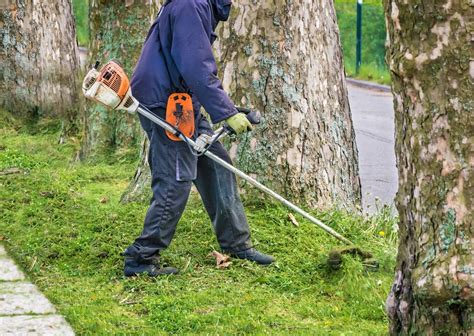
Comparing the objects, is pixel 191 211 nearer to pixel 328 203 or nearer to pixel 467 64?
pixel 328 203

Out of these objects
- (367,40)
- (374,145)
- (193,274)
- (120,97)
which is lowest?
(374,145)

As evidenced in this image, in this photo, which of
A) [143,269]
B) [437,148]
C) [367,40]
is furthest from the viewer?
[367,40]

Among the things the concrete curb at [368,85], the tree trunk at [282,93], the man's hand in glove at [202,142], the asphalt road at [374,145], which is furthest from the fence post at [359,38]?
the man's hand in glove at [202,142]

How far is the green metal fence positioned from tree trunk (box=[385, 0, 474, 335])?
631 inches

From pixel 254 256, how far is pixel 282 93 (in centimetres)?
135

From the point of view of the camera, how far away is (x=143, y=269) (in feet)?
20.1

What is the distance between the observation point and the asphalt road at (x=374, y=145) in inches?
400

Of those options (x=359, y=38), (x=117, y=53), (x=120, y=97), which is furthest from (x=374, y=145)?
(x=120, y=97)

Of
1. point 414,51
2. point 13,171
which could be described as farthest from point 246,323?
point 13,171

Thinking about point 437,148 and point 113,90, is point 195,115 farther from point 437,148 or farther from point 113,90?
point 437,148

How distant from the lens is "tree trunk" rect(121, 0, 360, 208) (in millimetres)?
7211

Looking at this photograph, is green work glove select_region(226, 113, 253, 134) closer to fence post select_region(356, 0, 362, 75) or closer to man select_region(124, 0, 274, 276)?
man select_region(124, 0, 274, 276)

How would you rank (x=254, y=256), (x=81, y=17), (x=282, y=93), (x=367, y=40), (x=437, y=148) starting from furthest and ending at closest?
(x=81, y=17) < (x=367, y=40) < (x=282, y=93) < (x=254, y=256) < (x=437, y=148)

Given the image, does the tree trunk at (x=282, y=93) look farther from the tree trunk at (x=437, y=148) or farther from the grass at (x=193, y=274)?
the tree trunk at (x=437, y=148)
